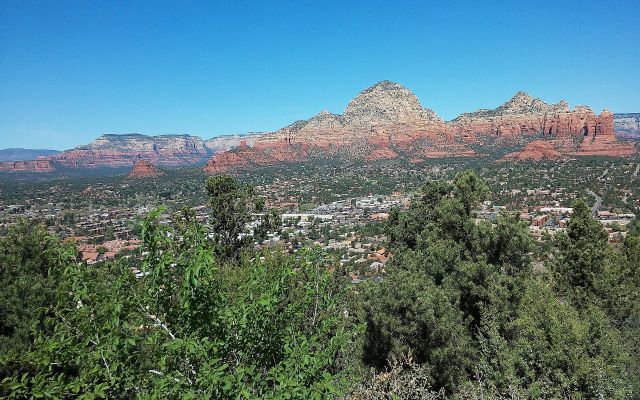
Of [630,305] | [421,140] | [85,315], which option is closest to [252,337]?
[85,315]

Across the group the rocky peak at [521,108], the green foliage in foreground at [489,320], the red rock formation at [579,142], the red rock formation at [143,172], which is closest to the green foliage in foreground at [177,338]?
the green foliage in foreground at [489,320]

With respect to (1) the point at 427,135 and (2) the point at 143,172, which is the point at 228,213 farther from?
(1) the point at 427,135

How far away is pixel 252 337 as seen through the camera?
431 centimetres

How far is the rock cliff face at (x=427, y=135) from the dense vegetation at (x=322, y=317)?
128011 mm

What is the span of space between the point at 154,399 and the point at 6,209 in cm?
11206

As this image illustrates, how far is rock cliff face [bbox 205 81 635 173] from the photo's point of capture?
13638 cm

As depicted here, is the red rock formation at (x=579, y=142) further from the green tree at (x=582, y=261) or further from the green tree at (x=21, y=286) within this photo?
the green tree at (x=21, y=286)

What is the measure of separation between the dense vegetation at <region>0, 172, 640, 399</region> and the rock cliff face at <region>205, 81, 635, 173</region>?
420ft

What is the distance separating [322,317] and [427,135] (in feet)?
546

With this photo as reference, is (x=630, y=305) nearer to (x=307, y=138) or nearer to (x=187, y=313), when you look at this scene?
(x=187, y=313)

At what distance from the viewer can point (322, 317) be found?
5.23m

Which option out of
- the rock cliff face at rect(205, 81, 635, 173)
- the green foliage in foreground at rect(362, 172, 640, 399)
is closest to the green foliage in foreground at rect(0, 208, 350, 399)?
the green foliage in foreground at rect(362, 172, 640, 399)

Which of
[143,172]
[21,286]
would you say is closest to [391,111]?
[143,172]

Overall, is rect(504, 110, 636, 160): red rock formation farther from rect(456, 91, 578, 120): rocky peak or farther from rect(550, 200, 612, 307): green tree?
rect(550, 200, 612, 307): green tree
